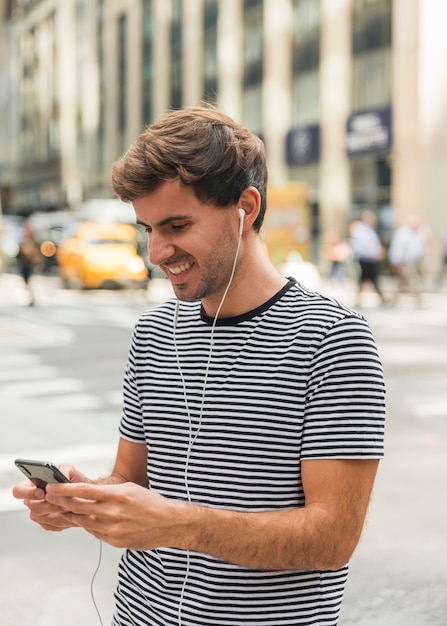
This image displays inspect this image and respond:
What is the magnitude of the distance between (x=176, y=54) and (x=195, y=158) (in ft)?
161

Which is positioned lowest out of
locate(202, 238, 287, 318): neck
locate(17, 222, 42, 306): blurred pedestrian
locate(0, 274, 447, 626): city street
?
locate(17, 222, 42, 306): blurred pedestrian

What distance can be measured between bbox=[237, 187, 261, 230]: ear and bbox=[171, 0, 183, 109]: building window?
156 ft

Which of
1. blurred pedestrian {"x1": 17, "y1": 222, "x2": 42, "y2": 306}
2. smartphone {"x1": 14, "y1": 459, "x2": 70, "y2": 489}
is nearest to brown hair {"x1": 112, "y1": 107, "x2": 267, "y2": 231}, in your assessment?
smartphone {"x1": 14, "y1": 459, "x2": 70, "y2": 489}

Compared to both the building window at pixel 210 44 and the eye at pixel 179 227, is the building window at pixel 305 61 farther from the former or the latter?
the eye at pixel 179 227

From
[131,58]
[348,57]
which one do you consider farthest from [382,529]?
[131,58]

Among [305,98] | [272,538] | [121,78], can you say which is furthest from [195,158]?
[121,78]

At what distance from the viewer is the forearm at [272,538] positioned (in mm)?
1754

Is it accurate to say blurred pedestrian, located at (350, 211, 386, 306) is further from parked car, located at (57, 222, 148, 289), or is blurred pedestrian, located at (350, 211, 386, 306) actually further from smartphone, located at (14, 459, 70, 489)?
smartphone, located at (14, 459, 70, 489)

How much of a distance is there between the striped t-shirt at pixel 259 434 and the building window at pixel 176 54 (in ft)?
156

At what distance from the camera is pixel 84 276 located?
26.7 meters

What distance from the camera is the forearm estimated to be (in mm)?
1754

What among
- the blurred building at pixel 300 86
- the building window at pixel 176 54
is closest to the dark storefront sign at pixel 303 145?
the blurred building at pixel 300 86

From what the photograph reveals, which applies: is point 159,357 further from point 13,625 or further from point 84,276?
point 84,276

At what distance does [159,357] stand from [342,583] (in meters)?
0.61
